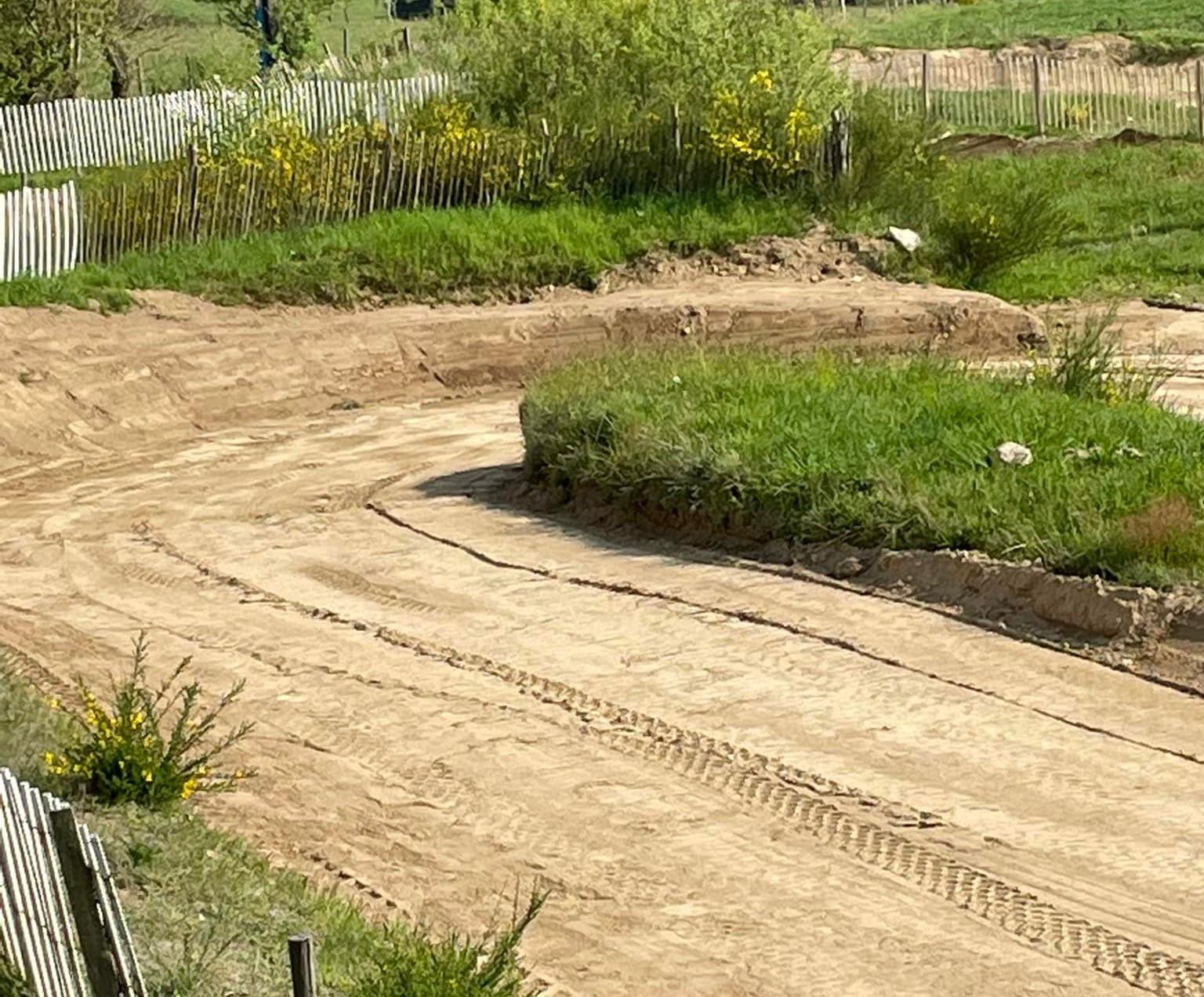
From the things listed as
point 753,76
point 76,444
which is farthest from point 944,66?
point 76,444

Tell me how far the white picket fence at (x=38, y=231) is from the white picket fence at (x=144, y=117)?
4.72 m

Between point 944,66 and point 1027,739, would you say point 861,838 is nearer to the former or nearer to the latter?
point 1027,739

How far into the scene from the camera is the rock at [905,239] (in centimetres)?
2770

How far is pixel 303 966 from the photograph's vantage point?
6051 millimetres

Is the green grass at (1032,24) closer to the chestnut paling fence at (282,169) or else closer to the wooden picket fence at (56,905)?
the chestnut paling fence at (282,169)

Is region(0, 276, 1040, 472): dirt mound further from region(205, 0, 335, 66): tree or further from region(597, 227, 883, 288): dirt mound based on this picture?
region(205, 0, 335, 66): tree

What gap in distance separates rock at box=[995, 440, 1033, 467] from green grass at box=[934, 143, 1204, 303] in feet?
43.9

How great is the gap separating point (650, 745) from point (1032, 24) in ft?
192

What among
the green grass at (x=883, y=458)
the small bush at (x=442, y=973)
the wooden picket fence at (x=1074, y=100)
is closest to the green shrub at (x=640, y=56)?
the wooden picket fence at (x=1074, y=100)

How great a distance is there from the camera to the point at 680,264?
89.0 ft

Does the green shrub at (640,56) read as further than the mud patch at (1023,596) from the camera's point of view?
Yes

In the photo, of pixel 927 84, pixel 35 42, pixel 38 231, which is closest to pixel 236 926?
pixel 38 231

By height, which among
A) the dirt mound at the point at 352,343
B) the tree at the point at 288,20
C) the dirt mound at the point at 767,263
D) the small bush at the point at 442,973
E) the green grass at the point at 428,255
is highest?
the tree at the point at 288,20

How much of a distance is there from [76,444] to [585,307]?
6251 millimetres
